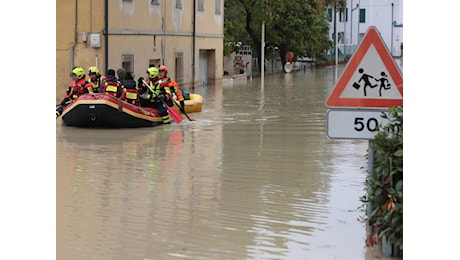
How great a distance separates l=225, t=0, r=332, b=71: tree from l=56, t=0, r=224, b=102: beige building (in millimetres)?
13095

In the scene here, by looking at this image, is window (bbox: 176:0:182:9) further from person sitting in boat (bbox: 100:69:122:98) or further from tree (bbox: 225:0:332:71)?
tree (bbox: 225:0:332:71)

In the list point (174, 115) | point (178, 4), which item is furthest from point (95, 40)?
point (178, 4)

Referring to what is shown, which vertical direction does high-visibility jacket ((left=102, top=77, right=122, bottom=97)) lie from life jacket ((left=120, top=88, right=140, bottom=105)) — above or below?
above

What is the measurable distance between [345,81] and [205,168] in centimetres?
733

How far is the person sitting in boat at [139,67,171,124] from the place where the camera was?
22.0m

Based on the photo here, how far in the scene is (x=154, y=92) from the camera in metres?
22.0

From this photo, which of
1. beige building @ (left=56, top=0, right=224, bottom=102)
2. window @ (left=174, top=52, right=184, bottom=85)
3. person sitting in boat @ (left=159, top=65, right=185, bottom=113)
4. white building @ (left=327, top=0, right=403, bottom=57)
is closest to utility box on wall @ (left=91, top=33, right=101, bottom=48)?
beige building @ (left=56, top=0, right=224, bottom=102)

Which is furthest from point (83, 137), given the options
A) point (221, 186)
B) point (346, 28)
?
point (346, 28)

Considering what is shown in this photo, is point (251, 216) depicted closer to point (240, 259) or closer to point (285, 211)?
point (285, 211)

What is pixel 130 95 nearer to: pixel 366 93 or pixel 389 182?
pixel 366 93

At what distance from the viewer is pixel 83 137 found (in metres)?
19.6

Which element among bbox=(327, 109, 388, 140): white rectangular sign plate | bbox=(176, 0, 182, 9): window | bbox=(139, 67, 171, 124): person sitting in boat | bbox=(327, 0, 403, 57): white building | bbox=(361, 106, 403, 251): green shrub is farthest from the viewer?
bbox=(327, 0, 403, 57): white building

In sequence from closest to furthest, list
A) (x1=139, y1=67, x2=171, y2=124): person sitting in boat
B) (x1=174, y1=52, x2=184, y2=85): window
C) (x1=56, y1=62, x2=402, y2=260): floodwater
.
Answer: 1. (x1=56, y1=62, x2=402, y2=260): floodwater
2. (x1=139, y1=67, x2=171, y2=124): person sitting in boat
3. (x1=174, y1=52, x2=184, y2=85): window
